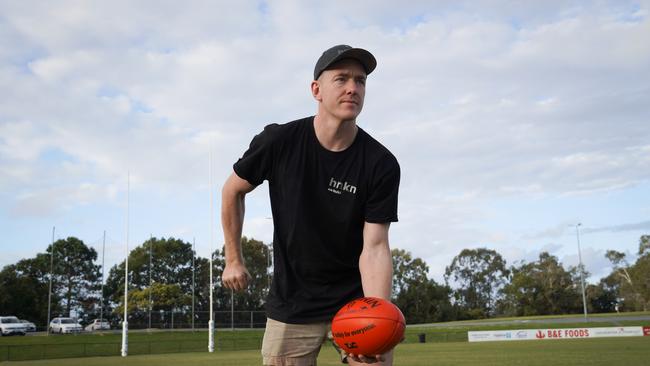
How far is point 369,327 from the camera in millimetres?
4492

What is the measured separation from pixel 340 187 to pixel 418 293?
100.0m

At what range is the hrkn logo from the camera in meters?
5.32

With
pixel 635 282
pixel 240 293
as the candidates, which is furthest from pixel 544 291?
pixel 240 293

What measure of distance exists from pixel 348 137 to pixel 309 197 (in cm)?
62

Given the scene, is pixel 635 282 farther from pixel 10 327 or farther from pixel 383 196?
pixel 383 196

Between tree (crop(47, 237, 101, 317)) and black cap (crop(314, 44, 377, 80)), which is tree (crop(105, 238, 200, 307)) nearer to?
tree (crop(47, 237, 101, 317))

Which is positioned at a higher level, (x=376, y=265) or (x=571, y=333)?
(x=376, y=265)

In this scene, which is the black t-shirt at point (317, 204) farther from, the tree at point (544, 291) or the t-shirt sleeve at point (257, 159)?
the tree at point (544, 291)

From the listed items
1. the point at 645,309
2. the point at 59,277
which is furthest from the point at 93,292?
the point at 645,309

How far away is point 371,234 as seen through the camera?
534 centimetres

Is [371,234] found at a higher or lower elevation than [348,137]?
lower

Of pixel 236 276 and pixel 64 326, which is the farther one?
pixel 64 326

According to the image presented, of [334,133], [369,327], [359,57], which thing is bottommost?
[369,327]

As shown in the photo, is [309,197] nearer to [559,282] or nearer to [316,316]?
[316,316]
